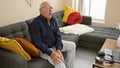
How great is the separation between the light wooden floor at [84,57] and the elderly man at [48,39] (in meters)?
0.47

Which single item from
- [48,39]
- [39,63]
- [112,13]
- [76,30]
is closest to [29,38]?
[48,39]

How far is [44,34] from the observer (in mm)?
2396

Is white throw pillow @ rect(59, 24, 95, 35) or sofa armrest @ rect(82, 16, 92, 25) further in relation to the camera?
sofa armrest @ rect(82, 16, 92, 25)

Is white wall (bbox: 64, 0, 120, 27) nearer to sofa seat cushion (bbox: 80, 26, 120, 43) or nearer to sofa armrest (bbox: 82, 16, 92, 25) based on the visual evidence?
sofa armrest (bbox: 82, 16, 92, 25)

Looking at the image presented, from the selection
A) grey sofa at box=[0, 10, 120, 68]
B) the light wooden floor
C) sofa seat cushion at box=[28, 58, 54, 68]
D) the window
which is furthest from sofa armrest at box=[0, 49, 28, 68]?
the window

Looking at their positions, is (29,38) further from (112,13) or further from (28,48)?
(112,13)

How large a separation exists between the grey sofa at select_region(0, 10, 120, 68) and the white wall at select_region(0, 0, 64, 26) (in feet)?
0.86

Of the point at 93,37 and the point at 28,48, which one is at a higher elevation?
the point at 28,48

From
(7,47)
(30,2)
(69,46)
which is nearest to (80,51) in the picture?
(69,46)

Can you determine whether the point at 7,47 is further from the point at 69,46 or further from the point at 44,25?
the point at 69,46

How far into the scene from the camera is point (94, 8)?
15.1ft

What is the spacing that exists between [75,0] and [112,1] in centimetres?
102

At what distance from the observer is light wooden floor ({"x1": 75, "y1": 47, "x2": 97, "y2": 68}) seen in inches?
120

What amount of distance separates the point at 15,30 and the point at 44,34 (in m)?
0.49
